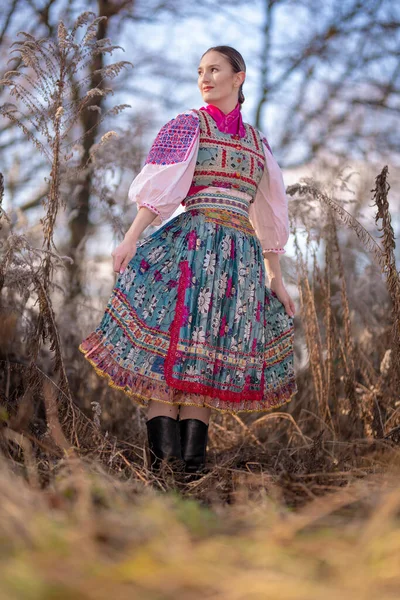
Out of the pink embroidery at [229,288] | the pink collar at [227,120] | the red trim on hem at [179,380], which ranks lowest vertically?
the red trim on hem at [179,380]

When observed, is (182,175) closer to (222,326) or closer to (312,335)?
(222,326)

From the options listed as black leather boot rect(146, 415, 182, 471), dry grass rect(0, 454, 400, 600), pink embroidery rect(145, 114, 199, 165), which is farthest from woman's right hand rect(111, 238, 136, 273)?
dry grass rect(0, 454, 400, 600)

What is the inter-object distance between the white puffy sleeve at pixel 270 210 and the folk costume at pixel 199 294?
0.08 metres

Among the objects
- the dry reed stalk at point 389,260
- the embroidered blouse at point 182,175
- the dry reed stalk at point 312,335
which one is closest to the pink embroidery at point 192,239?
the embroidered blouse at point 182,175

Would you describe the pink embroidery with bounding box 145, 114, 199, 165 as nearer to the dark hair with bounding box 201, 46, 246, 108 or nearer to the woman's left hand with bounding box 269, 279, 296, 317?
the dark hair with bounding box 201, 46, 246, 108

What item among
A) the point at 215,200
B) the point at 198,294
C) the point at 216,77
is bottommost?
the point at 198,294

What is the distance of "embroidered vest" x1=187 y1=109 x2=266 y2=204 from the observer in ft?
8.78

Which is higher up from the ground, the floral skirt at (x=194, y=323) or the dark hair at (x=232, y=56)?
the dark hair at (x=232, y=56)

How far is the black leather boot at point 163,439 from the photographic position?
96.9 inches

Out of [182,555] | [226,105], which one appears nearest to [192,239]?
[226,105]

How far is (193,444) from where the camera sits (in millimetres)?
2527

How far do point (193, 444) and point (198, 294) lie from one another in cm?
55

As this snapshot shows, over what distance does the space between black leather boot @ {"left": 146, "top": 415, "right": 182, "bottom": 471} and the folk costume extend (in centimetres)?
9

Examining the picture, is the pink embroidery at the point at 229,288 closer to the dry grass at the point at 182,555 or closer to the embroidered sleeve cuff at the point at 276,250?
the embroidered sleeve cuff at the point at 276,250
